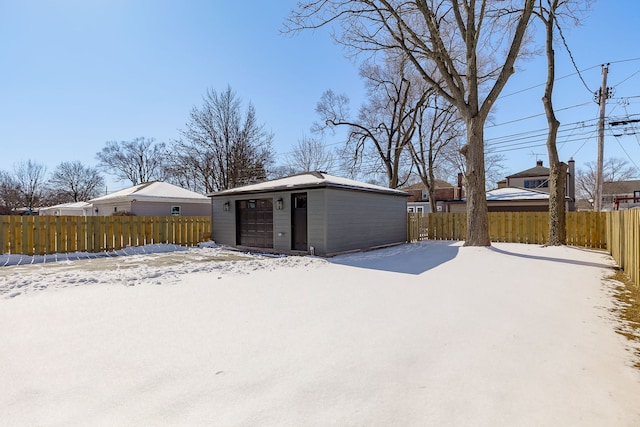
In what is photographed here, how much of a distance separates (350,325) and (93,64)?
13.3 meters

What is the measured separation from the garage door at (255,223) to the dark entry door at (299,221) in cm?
107

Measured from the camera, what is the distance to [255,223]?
37.8ft

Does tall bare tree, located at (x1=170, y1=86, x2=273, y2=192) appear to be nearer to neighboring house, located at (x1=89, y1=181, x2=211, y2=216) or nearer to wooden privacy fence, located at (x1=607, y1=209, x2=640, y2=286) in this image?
neighboring house, located at (x1=89, y1=181, x2=211, y2=216)

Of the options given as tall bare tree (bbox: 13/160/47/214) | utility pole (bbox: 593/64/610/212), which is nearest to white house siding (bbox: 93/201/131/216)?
utility pole (bbox: 593/64/610/212)

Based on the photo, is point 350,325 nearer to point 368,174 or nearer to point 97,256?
point 97,256

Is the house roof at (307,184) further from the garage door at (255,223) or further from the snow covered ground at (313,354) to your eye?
the snow covered ground at (313,354)

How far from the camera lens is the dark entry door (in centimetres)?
1000

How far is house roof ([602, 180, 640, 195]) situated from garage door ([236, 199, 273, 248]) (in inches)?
1921

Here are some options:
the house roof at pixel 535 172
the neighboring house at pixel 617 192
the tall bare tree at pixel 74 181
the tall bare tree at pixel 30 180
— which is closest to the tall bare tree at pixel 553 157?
the house roof at pixel 535 172

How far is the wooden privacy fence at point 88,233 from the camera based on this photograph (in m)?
9.01

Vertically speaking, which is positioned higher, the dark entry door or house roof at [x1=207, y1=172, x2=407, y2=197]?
house roof at [x1=207, y1=172, x2=407, y2=197]

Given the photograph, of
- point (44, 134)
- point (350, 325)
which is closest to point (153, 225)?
point (350, 325)

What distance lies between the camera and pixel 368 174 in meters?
26.3

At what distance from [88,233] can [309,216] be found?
720 centimetres
